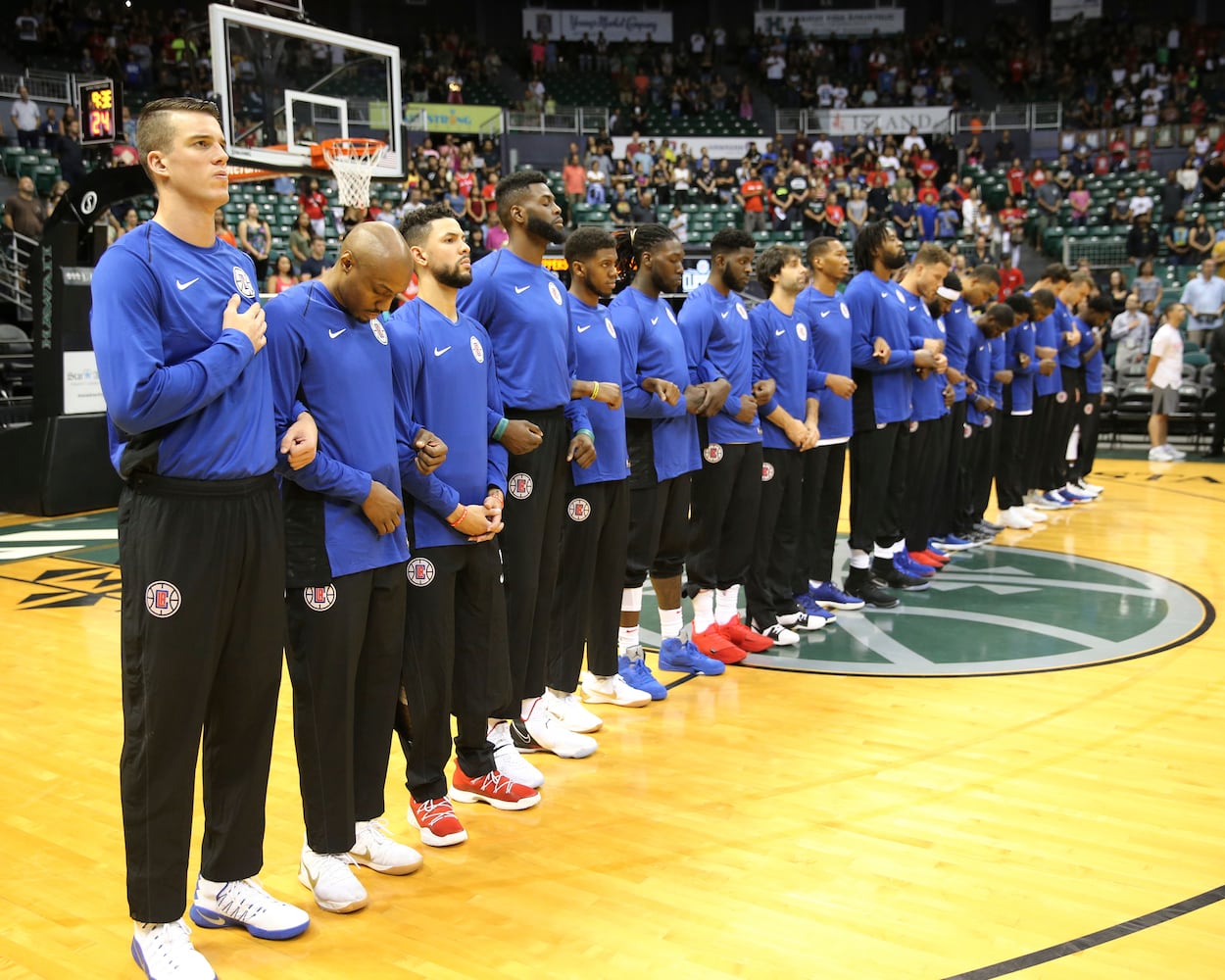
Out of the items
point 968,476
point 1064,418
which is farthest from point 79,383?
point 1064,418

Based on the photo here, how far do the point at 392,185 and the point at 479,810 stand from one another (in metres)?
15.9

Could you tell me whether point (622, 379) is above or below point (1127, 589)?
above

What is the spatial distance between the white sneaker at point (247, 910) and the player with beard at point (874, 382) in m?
4.57

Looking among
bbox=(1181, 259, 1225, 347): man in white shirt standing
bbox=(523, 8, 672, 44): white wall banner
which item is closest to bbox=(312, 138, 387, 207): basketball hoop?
bbox=(1181, 259, 1225, 347): man in white shirt standing

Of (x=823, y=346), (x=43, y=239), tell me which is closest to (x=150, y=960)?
(x=823, y=346)

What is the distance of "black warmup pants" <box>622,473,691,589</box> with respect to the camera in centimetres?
534

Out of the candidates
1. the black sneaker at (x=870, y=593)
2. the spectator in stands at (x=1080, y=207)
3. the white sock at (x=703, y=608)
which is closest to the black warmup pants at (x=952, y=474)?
the black sneaker at (x=870, y=593)

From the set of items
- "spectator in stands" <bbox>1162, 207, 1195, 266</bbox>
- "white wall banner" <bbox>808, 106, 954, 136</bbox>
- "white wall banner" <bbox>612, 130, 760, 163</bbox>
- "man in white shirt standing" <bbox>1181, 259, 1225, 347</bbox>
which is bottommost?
"man in white shirt standing" <bbox>1181, 259, 1225, 347</bbox>

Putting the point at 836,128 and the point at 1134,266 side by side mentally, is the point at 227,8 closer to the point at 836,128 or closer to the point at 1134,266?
the point at 1134,266

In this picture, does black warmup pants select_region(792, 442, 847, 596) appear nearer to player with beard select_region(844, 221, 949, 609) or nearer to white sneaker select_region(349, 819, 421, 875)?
player with beard select_region(844, 221, 949, 609)

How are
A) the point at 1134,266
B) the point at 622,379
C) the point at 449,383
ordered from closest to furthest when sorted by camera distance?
the point at 449,383 < the point at 622,379 < the point at 1134,266

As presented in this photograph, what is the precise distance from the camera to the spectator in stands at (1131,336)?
14.8 m

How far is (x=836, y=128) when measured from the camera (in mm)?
25688

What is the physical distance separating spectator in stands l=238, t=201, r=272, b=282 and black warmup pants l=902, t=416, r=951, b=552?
31.4 ft
